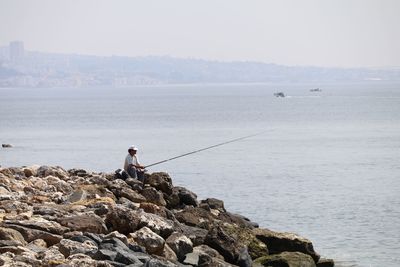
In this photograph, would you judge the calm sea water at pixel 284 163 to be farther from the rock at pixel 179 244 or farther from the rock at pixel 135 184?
the rock at pixel 179 244

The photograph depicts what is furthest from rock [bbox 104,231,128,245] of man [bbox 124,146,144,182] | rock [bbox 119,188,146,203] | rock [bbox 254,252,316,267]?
man [bbox 124,146,144,182]

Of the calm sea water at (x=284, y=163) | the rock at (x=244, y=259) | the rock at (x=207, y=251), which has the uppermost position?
the rock at (x=207, y=251)

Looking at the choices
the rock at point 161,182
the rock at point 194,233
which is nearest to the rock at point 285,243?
the rock at point 194,233

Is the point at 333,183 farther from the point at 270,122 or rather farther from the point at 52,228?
the point at 270,122

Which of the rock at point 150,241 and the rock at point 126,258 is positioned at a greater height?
the rock at point 126,258

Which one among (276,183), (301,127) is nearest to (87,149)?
(276,183)

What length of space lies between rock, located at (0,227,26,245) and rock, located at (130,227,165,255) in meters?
1.83

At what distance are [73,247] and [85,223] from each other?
151 cm

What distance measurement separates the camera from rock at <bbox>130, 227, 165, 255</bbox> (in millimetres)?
13523

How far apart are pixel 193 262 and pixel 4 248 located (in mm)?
3309

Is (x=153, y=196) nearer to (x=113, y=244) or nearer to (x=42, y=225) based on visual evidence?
(x=42, y=225)

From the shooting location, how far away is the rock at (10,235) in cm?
1223

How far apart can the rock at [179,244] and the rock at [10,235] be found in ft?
8.19

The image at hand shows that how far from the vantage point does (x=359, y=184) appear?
32125 mm
